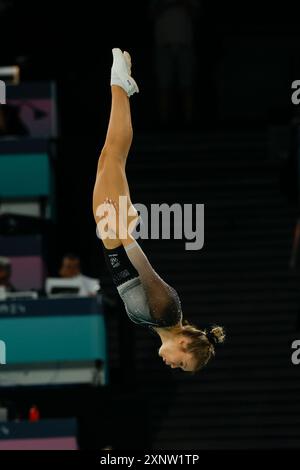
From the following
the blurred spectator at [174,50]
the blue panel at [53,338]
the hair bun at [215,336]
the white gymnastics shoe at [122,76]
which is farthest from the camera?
the blurred spectator at [174,50]

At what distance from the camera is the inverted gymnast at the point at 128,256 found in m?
8.98

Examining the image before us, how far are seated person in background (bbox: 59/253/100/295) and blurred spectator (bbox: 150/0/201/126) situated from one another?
8.65ft

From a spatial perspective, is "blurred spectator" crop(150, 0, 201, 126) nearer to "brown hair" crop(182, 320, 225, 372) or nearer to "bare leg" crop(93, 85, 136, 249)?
"bare leg" crop(93, 85, 136, 249)

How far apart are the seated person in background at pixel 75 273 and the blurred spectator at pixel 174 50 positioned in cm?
264

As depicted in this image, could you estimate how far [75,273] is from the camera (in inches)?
497

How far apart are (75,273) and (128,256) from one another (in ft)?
11.8

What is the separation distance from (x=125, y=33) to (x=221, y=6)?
105 cm

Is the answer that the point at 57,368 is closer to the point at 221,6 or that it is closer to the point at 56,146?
the point at 56,146

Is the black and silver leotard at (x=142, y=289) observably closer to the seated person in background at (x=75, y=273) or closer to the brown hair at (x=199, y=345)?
the brown hair at (x=199, y=345)

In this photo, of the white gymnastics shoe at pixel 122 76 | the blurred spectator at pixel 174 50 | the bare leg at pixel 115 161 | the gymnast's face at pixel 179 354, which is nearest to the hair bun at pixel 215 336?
the gymnast's face at pixel 179 354

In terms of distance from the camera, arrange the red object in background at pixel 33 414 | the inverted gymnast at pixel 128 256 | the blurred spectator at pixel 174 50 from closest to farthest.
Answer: the inverted gymnast at pixel 128 256
the red object in background at pixel 33 414
the blurred spectator at pixel 174 50

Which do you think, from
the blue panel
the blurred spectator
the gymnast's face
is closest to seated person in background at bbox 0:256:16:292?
the blue panel

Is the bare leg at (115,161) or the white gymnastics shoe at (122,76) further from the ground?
the white gymnastics shoe at (122,76)

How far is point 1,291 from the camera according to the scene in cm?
1226
